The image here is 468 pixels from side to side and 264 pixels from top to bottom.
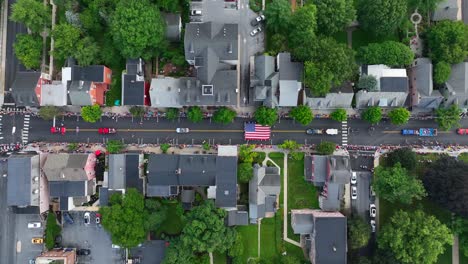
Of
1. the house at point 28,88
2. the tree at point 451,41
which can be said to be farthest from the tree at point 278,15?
the house at point 28,88

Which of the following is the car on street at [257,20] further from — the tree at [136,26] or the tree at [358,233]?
the tree at [358,233]

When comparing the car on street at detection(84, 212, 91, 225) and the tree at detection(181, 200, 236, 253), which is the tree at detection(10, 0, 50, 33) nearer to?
the car on street at detection(84, 212, 91, 225)

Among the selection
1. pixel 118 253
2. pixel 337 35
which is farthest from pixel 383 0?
pixel 118 253

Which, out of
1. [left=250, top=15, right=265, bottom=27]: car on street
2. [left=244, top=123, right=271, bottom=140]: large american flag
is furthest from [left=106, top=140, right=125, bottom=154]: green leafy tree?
[left=250, top=15, right=265, bottom=27]: car on street

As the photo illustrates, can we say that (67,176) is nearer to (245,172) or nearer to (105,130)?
(105,130)

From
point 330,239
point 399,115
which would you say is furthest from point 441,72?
point 330,239

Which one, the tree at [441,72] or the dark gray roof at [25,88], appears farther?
the dark gray roof at [25,88]
